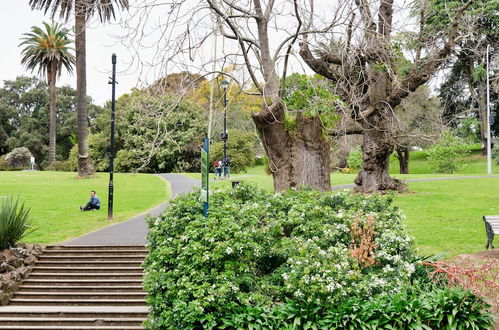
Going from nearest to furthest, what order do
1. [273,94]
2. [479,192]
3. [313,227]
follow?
[313,227] < [273,94] < [479,192]

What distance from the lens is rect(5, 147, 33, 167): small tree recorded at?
5616cm

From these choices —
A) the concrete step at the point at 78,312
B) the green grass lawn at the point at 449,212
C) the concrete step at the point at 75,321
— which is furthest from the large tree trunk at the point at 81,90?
the concrete step at the point at 75,321

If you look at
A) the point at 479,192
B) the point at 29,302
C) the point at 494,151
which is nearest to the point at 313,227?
the point at 29,302

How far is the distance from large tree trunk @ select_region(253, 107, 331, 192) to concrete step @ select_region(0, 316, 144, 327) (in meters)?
4.67

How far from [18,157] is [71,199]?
35716 mm

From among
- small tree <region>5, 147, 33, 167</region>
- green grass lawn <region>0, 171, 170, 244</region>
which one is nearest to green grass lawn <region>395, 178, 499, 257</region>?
green grass lawn <region>0, 171, 170, 244</region>

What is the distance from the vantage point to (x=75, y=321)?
11.2m

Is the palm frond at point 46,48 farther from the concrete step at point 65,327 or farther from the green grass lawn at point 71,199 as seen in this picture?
the concrete step at point 65,327

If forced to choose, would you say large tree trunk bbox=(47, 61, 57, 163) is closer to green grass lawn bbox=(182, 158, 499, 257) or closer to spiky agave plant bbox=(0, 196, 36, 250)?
green grass lawn bbox=(182, 158, 499, 257)

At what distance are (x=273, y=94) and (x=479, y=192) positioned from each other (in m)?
15.2

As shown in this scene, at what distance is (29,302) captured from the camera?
42.2ft

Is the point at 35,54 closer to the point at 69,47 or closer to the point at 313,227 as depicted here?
the point at 69,47

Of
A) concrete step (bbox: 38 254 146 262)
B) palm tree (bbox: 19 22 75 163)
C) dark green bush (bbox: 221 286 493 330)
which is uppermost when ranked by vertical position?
palm tree (bbox: 19 22 75 163)

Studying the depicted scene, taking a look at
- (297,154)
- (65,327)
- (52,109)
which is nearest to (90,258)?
(65,327)
